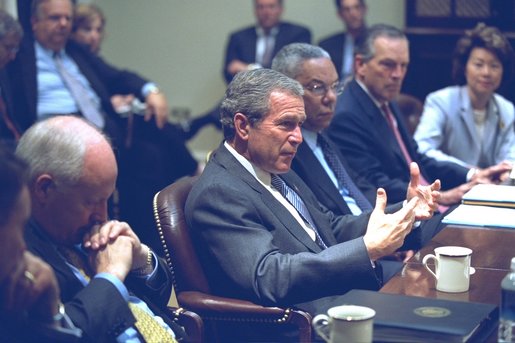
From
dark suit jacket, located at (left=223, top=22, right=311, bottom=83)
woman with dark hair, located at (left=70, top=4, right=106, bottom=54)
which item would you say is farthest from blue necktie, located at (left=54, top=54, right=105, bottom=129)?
dark suit jacket, located at (left=223, top=22, right=311, bottom=83)

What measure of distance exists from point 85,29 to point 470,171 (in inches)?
121

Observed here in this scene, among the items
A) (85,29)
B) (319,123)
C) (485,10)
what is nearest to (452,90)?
(319,123)

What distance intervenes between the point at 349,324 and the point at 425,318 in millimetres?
213

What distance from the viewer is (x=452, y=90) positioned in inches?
Answer: 175

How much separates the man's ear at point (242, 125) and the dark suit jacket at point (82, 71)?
241cm

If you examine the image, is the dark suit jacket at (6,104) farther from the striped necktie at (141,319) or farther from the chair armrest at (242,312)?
the striped necktie at (141,319)

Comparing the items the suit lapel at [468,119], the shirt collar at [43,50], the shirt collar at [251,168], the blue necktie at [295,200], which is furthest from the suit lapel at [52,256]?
the shirt collar at [43,50]

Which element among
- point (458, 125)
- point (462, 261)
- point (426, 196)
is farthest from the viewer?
point (458, 125)

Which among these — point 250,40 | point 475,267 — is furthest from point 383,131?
point 250,40

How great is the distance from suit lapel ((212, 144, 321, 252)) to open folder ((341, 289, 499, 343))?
0.54m

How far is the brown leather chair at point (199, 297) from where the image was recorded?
8.02ft

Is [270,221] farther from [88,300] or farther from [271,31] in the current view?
[271,31]

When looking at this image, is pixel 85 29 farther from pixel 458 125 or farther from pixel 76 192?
pixel 76 192

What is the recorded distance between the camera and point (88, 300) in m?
2.00
